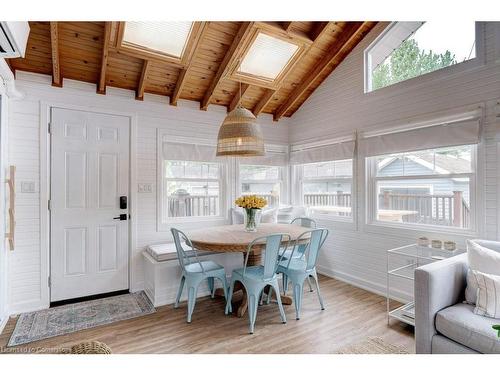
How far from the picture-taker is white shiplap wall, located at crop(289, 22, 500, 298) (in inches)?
102

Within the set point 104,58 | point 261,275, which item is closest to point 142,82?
point 104,58

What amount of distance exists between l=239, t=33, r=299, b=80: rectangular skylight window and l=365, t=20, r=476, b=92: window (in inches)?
41.7

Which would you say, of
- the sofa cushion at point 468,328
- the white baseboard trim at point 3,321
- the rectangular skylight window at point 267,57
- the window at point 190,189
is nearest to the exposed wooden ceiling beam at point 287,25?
the rectangular skylight window at point 267,57

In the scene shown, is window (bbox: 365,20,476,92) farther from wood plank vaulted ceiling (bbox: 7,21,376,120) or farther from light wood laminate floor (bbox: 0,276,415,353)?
light wood laminate floor (bbox: 0,276,415,353)

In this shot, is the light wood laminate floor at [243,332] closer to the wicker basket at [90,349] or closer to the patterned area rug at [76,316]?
the patterned area rug at [76,316]

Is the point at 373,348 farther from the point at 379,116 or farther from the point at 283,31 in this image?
the point at 283,31

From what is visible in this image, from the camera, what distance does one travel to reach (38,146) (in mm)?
3074

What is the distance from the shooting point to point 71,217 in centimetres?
326

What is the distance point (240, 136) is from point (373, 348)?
214 centimetres

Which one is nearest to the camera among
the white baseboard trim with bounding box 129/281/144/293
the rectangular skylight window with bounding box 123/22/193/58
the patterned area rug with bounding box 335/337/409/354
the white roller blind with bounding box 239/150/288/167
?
the patterned area rug with bounding box 335/337/409/354

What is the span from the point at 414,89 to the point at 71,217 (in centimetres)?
416

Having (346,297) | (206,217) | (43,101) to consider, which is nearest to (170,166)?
(206,217)

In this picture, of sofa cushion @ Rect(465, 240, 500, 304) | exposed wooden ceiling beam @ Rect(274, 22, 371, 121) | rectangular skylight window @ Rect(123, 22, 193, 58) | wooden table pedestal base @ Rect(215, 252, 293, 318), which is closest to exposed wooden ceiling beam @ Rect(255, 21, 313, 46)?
exposed wooden ceiling beam @ Rect(274, 22, 371, 121)

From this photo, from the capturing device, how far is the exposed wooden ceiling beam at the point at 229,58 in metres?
3.00
